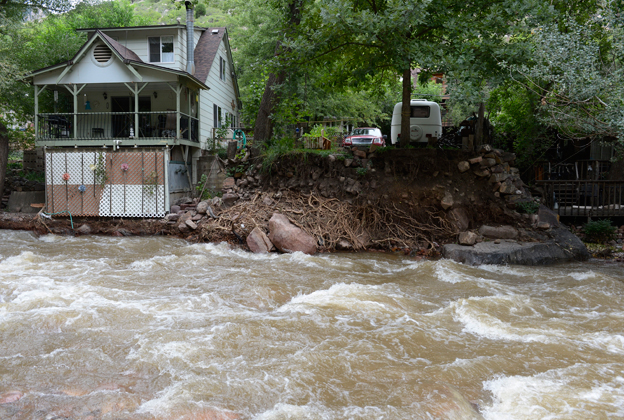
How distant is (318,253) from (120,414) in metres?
8.31

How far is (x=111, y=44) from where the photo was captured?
1725cm

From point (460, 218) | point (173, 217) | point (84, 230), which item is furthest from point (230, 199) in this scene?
point (460, 218)

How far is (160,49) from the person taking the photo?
2023cm

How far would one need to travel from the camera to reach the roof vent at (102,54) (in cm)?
1734

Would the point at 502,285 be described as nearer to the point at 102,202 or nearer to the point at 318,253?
the point at 318,253

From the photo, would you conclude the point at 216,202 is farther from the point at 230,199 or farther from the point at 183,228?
the point at 183,228

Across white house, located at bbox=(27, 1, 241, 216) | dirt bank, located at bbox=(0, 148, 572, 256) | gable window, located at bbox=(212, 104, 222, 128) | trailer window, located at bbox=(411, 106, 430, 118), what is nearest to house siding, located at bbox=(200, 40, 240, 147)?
white house, located at bbox=(27, 1, 241, 216)

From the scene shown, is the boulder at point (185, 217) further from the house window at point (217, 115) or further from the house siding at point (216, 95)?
the house window at point (217, 115)

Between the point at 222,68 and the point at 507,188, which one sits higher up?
the point at 222,68

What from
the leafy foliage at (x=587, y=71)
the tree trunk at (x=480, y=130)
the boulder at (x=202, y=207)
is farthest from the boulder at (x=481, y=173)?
the boulder at (x=202, y=207)

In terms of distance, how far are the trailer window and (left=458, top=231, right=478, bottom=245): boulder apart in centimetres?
671

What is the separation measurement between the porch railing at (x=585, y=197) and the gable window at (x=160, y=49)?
643 inches

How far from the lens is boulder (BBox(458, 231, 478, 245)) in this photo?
37.6 ft

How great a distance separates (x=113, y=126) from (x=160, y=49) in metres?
4.24
